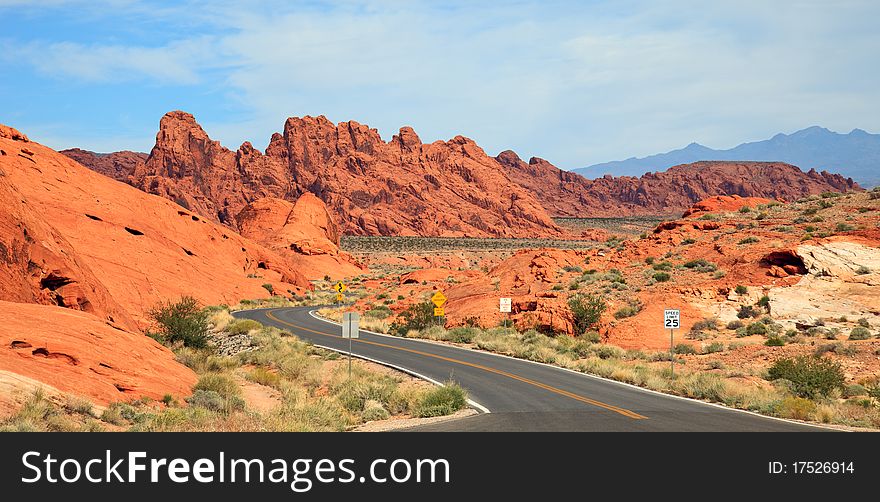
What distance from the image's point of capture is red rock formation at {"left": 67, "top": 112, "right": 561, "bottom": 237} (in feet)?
504

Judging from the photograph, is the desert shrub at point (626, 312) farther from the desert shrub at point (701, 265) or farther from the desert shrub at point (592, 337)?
the desert shrub at point (701, 265)

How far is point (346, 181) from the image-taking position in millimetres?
163125

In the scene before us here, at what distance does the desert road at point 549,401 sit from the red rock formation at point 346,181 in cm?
12110

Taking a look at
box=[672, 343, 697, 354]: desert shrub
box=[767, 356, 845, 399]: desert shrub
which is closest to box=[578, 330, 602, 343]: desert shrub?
box=[672, 343, 697, 354]: desert shrub

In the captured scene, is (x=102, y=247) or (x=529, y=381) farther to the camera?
(x=102, y=247)

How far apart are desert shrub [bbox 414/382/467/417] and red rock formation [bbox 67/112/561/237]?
132 meters

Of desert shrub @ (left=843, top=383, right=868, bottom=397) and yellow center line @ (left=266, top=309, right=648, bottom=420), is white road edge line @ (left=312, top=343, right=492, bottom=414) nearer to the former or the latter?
yellow center line @ (left=266, top=309, right=648, bottom=420)

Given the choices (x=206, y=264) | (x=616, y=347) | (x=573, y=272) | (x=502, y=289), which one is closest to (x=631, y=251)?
(x=573, y=272)

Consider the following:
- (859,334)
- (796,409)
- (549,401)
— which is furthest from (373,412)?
(859,334)

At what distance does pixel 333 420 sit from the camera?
14375 millimetres

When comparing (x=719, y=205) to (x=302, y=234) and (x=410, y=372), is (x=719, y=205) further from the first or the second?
(x=302, y=234)

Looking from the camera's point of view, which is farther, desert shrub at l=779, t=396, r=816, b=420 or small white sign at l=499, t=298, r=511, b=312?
small white sign at l=499, t=298, r=511, b=312

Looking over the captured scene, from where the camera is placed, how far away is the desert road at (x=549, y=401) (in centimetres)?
1391

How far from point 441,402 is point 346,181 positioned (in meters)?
149
